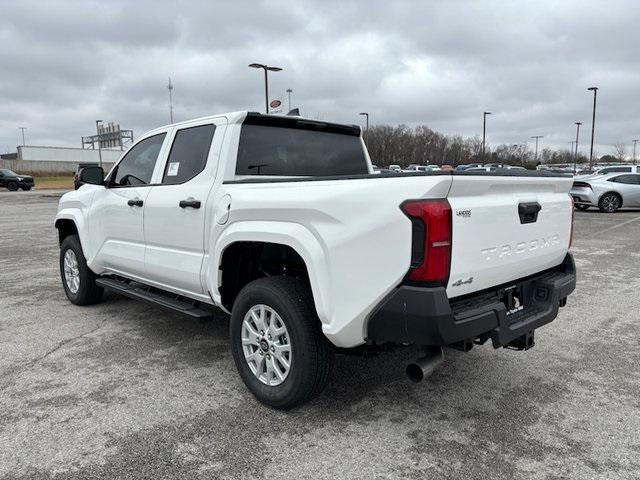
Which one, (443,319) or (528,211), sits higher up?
(528,211)

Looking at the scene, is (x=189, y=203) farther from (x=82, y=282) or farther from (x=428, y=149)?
(x=428, y=149)

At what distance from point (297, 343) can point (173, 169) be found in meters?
2.06

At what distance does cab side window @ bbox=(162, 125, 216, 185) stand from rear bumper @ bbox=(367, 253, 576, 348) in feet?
6.60

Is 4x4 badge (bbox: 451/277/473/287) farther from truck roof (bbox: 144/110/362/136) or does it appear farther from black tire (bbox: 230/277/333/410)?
truck roof (bbox: 144/110/362/136)

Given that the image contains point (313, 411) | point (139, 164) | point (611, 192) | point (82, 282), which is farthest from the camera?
point (611, 192)

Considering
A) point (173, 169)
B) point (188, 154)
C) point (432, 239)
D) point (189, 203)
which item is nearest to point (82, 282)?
point (173, 169)

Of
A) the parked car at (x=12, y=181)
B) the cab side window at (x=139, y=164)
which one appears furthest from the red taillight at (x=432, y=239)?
the parked car at (x=12, y=181)

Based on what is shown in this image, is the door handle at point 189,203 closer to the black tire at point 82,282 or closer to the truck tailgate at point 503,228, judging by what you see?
the truck tailgate at point 503,228

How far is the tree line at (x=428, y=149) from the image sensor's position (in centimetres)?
7344

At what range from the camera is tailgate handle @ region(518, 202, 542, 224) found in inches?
121

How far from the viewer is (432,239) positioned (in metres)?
2.56

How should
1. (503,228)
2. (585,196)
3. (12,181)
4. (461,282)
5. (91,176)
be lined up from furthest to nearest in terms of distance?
(12,181)
(585,196)
(91,176)
(503,228)
(461,282)

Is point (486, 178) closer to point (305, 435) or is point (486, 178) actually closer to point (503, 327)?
point (503, 327)

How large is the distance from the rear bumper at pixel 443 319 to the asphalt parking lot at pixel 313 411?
0.62 m
